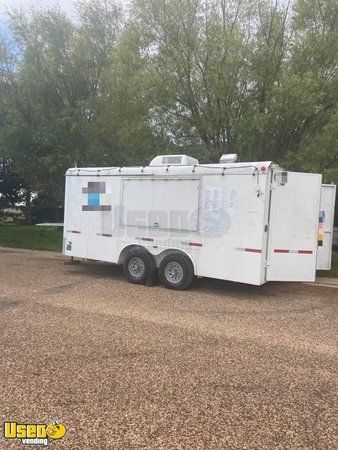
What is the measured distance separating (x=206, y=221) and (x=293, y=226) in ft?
5.42

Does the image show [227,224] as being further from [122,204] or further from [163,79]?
[163,79]

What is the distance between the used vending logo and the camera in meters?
3.44

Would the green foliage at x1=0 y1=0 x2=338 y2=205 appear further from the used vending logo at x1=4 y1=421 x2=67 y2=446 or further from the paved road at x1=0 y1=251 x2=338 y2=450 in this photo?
the used vending logo at x1=4 y1=421 x2=67 y2=446

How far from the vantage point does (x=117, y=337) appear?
5.82 m

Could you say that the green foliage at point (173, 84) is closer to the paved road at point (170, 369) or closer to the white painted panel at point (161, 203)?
the white painted panel at point (161, 203)

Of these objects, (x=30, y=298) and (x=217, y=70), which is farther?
(x=217, y=70)

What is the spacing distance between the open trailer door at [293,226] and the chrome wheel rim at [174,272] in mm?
1757

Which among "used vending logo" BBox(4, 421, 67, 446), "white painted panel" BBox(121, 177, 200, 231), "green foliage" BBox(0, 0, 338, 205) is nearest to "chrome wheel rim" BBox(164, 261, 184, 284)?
"white painted panel" BBox(121, 177, 200, 231)

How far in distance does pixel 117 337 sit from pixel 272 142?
8.41m

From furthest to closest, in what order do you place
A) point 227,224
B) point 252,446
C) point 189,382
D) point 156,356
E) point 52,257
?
1. point 52,257
2. point 227,224
3. point 156,356
4. point 189,382
5. point 252,446

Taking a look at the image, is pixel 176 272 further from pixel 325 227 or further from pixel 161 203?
pixel 325 227

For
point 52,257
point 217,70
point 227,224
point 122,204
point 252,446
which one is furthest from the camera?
point 52,257

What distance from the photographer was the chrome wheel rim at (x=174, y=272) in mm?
9062

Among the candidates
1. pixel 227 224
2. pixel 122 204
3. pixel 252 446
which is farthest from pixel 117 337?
pixel 122 204
